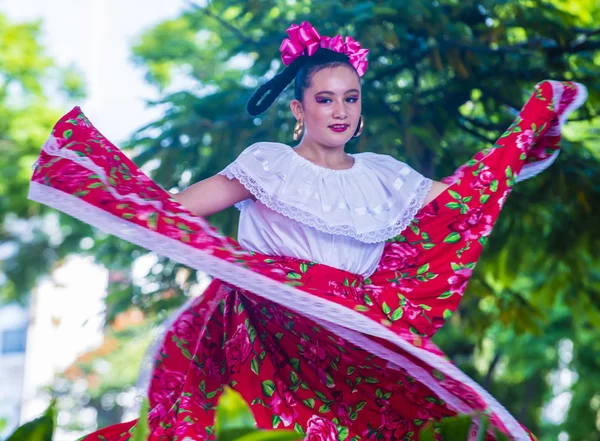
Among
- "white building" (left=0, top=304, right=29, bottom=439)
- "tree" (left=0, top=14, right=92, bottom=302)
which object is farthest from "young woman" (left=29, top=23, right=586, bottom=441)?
"white building" (left=0, top=304, right=29, bottom=439)

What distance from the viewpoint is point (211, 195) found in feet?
7.70

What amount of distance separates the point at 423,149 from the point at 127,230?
1919mm

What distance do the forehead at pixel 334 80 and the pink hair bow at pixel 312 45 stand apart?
6 centimetres

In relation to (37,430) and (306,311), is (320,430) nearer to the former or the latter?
(306,311)

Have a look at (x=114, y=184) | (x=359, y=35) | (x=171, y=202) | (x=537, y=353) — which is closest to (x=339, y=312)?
(x=171, y=202)

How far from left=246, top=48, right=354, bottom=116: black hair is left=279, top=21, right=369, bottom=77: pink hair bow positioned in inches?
0.6

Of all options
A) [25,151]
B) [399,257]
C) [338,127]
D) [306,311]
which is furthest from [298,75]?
[25,151]

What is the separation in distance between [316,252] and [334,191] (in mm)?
192

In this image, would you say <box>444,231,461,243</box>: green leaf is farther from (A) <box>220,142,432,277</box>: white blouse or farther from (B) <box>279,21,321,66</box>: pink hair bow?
(B) <box>279,21,321,66</box>: pink hair bow

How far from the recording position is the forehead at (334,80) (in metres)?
2.50

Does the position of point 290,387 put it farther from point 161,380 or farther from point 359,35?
point 359,35

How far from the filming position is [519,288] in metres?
7.65

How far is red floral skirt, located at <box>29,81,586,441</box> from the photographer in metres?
1.99

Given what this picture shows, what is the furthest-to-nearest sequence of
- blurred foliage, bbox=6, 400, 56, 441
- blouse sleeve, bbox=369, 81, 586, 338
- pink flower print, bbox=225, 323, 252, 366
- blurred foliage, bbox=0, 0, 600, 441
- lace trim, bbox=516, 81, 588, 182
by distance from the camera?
blurred foliage, bbox=0, 0, 600, 441
lace trim, bbox=516, 81, 588, 182
blouse sleeve, bbox=369, 81, 586, 338
pink flower print, bbox=225, 323, 252, 366
blurred foliage, bbox=6, 400, 56, 441
